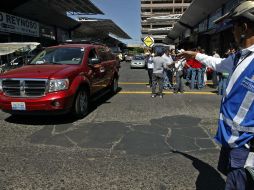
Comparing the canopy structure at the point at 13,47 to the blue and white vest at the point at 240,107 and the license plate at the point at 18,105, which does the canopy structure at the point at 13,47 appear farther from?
the blue and white vest at the point at 240,107

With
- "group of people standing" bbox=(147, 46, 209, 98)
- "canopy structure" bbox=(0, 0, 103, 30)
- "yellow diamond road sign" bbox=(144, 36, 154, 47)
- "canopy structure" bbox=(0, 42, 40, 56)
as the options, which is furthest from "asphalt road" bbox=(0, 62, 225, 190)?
"canopy structure" bbox=(0, 0, 103, 30)

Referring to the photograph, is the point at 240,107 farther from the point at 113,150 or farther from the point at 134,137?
the point at 134,137

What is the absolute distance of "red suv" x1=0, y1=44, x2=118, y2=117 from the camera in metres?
7.17

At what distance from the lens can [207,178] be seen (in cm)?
435

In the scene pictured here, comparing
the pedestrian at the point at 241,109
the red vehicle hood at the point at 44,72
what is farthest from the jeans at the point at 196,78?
the pedestrian at the point at 241,109

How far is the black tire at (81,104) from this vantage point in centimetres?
775

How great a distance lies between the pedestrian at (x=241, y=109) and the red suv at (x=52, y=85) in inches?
206

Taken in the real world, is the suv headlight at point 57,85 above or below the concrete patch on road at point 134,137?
above

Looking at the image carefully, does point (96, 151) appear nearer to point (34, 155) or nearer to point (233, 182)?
point (34, 155)

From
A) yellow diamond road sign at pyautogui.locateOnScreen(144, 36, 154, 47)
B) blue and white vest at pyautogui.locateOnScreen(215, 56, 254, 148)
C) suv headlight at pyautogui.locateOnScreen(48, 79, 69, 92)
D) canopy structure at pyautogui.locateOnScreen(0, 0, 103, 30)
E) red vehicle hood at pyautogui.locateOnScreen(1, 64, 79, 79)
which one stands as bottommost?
suv headlight at pyautogui.locateOnScreen(48, 79, 69, 92)

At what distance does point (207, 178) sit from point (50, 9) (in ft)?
105

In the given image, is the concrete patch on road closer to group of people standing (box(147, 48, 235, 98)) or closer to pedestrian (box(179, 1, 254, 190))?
pedestrian (box(179, 1, 254, 190))

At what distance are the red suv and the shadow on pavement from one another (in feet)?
11.5

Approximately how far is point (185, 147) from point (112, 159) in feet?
4.60
